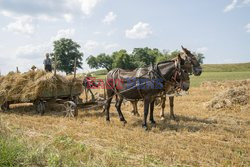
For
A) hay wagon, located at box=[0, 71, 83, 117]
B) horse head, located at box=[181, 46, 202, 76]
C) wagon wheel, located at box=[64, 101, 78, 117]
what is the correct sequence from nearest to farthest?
horse head, located at box=[181, 46, 202, 76], wagon wheel, located at box=[64, 101, 78, 117], hay wagon, located at box=[0, 71, 83, 117]

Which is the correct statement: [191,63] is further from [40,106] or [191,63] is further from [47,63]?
[47,63]

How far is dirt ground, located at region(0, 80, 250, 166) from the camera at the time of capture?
19.6ft

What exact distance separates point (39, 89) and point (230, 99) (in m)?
8.89

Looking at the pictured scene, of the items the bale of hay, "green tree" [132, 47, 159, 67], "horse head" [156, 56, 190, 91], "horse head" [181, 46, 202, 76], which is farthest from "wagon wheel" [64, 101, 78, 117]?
"green tree" [132, 47, 159, 67]

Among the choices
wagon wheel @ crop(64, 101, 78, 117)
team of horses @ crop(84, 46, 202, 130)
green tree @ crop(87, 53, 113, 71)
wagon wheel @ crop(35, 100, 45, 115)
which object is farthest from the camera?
green tree @ crop(87, 53, 113, 71)

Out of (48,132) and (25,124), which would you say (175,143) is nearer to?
(48,132)

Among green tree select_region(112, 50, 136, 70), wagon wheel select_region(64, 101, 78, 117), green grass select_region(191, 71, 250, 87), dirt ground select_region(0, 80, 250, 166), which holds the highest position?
green tree select_region(112, 50, 136, 70)

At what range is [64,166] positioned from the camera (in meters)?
4.99

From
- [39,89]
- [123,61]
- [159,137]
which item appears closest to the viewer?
[159,137]

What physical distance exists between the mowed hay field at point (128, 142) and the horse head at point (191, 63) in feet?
6.23

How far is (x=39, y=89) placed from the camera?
11852 mm

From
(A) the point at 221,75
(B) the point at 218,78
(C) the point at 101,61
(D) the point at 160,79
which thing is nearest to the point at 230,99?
(D) the point at 160,79

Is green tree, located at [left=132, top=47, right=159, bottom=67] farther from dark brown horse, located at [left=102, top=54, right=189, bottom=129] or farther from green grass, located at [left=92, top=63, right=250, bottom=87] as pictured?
dark brown horse, located at [left=102, top=54, right=189, bottom=129]

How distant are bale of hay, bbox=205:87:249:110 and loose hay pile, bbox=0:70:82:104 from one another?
6.81 meters
